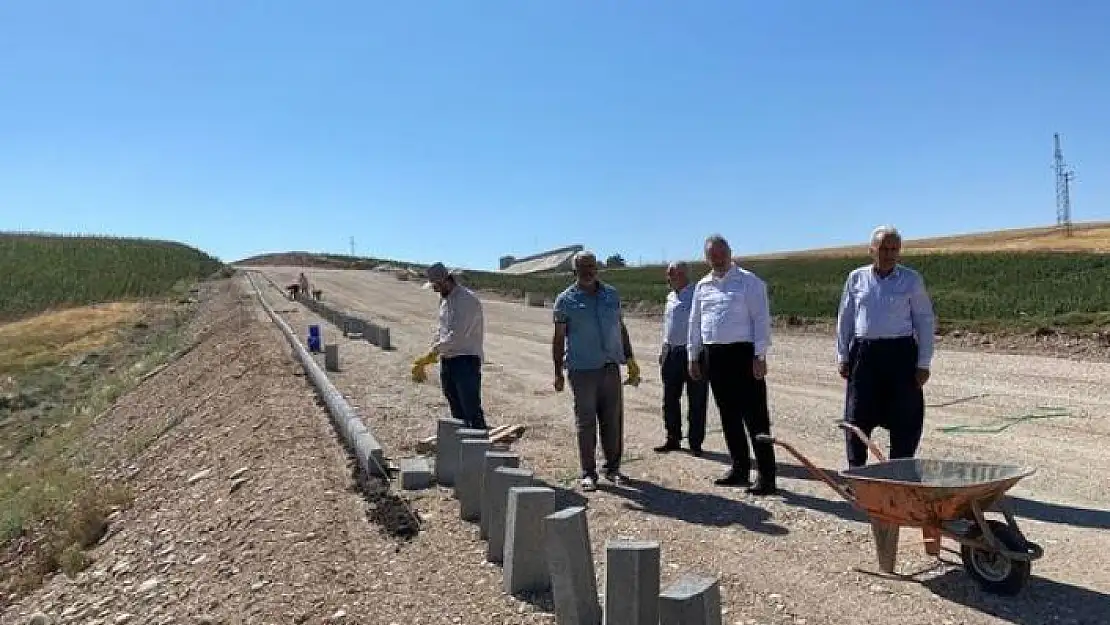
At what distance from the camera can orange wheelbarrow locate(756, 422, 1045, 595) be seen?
16.3 ft

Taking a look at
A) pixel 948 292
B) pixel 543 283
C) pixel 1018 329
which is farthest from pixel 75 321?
pixel 1018 329

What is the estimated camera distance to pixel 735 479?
7.85 m

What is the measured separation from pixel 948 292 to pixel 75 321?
36156 millimetres

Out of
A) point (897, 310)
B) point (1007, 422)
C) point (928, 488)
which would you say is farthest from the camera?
point (1007, 422)

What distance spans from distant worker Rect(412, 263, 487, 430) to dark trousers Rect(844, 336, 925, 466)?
124 inches

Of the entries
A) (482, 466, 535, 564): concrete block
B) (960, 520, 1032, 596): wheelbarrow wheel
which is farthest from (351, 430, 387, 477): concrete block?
(960, 520, 1032, 596): wheelbarrow wheel

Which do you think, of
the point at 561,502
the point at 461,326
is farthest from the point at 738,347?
the point at 461,326

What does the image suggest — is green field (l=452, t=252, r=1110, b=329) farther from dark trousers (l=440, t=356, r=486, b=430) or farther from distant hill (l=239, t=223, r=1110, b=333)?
dark trousers (l=440, t=356, r=486, b=430)

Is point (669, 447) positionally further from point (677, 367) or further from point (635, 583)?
point (635, 583)

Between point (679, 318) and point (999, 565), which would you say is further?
point (679, 318)

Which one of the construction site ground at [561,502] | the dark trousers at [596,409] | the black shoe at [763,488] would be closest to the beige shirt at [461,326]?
the dark trousers at [596,409]

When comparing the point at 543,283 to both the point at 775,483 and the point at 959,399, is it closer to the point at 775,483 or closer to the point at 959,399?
the point at 959,399

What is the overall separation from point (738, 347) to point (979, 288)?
3042 cm

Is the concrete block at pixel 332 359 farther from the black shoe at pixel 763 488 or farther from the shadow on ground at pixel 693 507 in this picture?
the black shoe at pixel 763 488
